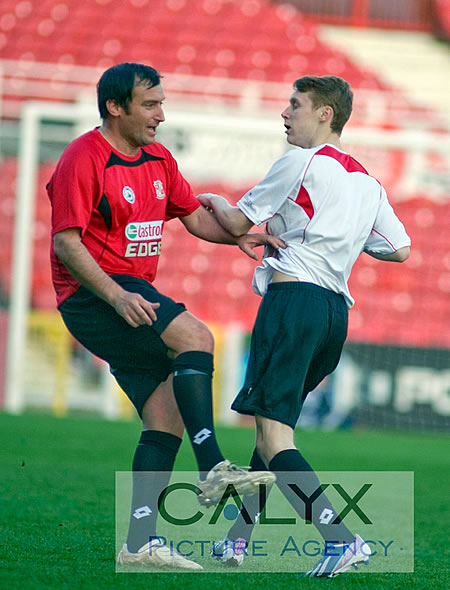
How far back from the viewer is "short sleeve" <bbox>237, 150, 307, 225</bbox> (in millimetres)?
3178

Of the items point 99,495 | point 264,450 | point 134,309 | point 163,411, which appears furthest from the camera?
point 99,495

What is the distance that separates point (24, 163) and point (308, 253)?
805cm

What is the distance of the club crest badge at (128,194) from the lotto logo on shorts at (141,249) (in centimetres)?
15

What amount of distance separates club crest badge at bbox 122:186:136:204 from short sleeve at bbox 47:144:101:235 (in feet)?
0.30

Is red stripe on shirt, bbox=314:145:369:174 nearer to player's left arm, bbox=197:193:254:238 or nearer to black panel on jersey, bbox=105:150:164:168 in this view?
player's left arm, bbox=197:193:254:238

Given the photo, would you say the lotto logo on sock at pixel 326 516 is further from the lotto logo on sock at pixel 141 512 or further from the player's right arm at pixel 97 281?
the player's right arm at pixel 97 281

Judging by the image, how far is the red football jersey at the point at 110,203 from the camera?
3.16 metres

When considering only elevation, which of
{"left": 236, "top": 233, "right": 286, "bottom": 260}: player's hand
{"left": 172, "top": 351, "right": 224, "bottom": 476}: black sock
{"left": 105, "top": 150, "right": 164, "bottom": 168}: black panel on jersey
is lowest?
{"left": 172, "top": 351, "right": 224, "bottom": 476}: black sock

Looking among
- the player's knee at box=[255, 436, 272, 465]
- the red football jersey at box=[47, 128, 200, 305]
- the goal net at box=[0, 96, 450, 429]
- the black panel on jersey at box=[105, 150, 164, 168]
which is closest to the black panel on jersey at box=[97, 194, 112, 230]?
the red football jersey at box=[47, 128, 200, 305]

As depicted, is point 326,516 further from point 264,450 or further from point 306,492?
point 264,450

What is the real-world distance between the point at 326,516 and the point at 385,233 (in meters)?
1.00

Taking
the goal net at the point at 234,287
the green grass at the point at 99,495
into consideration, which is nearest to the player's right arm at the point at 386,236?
the green grass at the point at 99,495

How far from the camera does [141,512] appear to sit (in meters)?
3.30

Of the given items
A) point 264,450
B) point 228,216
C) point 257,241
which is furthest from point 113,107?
point 264,450
